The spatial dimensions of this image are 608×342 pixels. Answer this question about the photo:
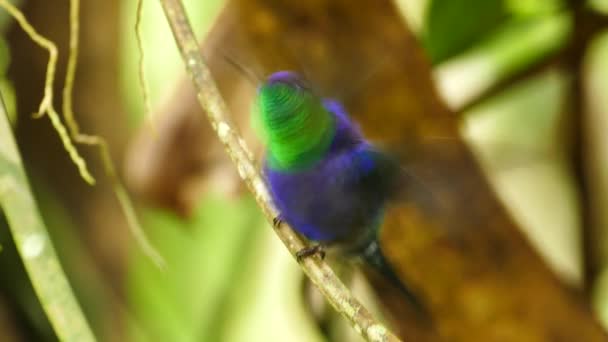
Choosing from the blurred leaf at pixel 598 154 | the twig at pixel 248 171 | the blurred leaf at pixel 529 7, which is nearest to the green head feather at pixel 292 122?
the twig at pixel 248 171

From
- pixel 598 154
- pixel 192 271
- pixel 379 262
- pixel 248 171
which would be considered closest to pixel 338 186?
pixel 379 262

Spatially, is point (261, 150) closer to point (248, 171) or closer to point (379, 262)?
point (379, 262)

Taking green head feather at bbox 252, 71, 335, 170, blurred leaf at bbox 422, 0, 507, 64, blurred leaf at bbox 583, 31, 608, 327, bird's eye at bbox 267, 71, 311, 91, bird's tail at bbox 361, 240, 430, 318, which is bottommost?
blurred leaf at bbox 583, 31, 608, 327

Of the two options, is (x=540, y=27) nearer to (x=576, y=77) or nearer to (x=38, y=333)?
(x=576, y=77)

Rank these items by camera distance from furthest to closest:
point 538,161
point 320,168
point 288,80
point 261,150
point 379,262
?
point 538,161 → point 261,150 → point 379,262 → point 320,168 → point 288,80

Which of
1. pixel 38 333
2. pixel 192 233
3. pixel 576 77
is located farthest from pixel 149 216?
pixel 576 77

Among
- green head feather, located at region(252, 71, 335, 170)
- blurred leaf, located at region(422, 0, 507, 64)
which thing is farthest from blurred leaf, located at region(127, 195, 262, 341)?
green head feather, located at region(252, 71, 335, 170)

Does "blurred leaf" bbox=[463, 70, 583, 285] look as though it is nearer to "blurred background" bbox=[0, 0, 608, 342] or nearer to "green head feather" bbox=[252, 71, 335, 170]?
"blurred background" bbox=[0, 0, 608, 342]

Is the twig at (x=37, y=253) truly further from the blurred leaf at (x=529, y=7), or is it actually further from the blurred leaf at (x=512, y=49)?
the blurred leaf at (x=529, y=7)
